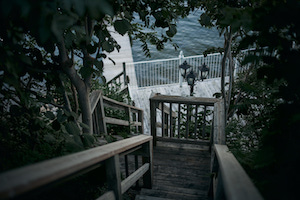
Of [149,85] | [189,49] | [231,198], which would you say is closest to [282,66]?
[231,198]

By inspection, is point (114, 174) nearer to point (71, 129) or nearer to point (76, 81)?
point (71, 129)

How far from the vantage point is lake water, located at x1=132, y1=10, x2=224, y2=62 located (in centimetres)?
1611

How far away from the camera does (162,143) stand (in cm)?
389

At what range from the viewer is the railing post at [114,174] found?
1.52m

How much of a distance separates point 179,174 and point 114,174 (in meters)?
1.74

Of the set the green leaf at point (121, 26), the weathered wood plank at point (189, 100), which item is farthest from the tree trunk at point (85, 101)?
the weathered wood plank at point (189, 100)

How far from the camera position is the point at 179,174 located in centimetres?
311

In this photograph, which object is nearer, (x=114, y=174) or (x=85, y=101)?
(x=114, y=174)

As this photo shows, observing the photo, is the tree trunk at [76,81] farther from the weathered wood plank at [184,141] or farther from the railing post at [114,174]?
the weathered wood plank at [184,141]

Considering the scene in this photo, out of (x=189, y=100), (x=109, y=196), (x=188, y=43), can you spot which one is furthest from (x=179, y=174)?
(x=188, y=43)

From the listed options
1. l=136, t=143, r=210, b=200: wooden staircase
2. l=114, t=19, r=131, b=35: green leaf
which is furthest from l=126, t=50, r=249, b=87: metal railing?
l=114, t=19, r=131, b=35: green leaf

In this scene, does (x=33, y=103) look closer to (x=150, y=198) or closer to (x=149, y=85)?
(x=150, y=198)

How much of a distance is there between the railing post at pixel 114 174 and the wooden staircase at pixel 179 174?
886 mm

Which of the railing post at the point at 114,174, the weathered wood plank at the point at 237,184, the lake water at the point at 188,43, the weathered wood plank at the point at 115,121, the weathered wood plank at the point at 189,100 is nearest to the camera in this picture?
the weathered wood plank at the point at 237,184
